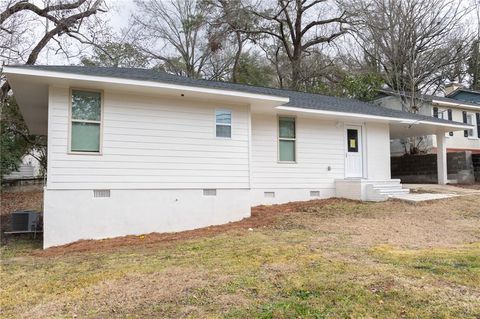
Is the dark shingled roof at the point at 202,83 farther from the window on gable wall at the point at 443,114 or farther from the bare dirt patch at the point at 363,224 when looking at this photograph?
the window on gable wall at the point at 443,114

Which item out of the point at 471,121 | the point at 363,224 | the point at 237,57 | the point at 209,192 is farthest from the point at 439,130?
the point at 237,57

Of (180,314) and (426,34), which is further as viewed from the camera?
(426,34)

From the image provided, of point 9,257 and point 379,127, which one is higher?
point 379,127

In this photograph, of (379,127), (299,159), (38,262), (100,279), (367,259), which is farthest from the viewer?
(379,127)

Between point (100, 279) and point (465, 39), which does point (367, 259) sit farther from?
point (465, 39)

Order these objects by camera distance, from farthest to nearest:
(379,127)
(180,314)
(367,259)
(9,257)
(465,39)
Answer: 1. (465,39)
2. (379,127)
3. (9,257)
4. (367,259)
5. (180,314)

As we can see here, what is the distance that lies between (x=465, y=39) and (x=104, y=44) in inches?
788

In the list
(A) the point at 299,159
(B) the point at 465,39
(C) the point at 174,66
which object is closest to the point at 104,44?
(C) the point at 174,66

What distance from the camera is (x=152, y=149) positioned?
363 inches

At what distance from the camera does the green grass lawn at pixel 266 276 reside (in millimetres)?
3973

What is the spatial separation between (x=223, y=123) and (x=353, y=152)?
18.1 ft

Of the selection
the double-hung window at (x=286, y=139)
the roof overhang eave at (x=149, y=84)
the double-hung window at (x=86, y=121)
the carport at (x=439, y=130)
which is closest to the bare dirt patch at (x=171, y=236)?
the double-hung window at (x=286, y=139)

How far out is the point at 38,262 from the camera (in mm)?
6750

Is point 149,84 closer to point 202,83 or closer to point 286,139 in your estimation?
A: point 202,83
